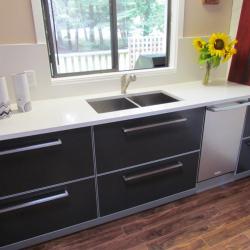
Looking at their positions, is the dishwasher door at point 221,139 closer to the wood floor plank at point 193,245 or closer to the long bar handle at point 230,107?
the long bar handle at point 230,107

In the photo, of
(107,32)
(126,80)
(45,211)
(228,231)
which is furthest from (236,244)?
(107,32)

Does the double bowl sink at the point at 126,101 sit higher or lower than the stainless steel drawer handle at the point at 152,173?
higher

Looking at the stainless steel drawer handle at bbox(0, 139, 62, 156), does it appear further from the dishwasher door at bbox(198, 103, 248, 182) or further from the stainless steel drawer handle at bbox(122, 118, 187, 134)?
the dishwasher door at bbox(198, 103, 248, 182)

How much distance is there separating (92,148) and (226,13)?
181cm

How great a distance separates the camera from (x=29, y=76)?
1696 millimetres

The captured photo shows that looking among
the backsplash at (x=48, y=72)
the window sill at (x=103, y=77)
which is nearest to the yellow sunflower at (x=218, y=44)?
the backsplash at (x=48, y=72)

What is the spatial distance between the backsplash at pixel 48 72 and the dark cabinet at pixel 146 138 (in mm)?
593

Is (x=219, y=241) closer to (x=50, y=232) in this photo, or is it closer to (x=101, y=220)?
(x=101, y=220)

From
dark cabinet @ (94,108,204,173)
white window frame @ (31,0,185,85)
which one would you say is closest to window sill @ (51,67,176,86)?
white window frame @ (31,0,185,85)

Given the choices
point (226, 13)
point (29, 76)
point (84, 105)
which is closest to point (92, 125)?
point (84, 105)

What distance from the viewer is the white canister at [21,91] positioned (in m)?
1.47

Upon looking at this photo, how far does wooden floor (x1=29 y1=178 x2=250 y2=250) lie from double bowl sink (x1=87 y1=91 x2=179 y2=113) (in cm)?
85

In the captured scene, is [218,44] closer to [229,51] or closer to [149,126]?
[229,51]

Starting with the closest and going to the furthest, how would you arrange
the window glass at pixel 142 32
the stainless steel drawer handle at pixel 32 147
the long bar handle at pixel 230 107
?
1. the stainless steel drawer handle at pixel 32 147
2. the long bar handle at pixel 230 107
3. the window glass at pixel 142 32
